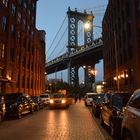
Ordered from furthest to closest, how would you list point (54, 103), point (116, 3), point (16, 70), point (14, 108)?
1. point (116, 3)
2. point (16, 70)
3. point (54, 103)
4. point (14, 108)

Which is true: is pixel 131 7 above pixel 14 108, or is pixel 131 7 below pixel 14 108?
above

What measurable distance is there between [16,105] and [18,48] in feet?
98.6

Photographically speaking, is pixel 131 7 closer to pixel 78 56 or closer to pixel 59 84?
pixel 78 56

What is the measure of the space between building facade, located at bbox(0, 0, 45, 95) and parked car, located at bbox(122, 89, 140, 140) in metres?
31.6

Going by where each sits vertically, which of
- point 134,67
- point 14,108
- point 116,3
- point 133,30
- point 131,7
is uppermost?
point 116,3

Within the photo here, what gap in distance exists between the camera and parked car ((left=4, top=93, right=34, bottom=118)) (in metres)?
20.9

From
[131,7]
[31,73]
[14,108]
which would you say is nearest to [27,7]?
[31,73]

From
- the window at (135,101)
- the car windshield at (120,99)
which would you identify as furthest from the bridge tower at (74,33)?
the window at (135,101)

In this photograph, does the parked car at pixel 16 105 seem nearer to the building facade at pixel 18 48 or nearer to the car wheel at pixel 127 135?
the car wheel at pixel 127 135

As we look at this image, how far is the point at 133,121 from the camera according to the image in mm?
6785

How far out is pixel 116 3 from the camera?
185 feet

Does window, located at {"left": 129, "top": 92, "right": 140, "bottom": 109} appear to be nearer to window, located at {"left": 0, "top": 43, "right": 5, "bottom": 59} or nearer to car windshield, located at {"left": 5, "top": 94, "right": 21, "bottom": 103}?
car windshield, located at {"left": 5, "top": 94, "right": 21, "bottom": 103}

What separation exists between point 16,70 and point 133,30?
18.4 metres

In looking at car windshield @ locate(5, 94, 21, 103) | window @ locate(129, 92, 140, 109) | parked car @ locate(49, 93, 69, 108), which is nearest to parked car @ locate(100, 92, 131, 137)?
window @ locate(129, 92, 140, 109)
